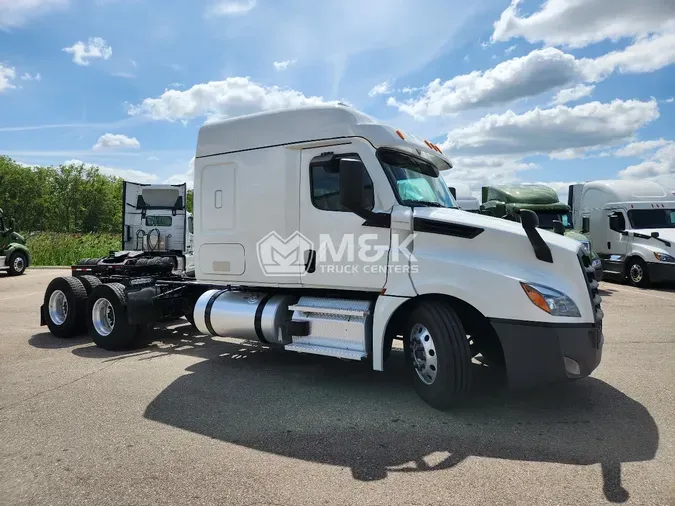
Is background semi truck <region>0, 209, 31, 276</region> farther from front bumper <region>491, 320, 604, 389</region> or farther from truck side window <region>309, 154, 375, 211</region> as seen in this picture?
front bumper <region>491, 320, 604, 389</region>

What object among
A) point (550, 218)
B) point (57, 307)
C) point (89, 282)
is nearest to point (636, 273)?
point (550, 218)

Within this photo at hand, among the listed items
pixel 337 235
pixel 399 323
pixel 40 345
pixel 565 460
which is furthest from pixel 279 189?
pixel 40 345

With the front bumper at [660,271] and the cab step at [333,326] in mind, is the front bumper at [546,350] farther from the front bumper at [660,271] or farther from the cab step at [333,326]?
the front bumper at [660,271]

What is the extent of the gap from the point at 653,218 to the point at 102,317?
50.8 feet

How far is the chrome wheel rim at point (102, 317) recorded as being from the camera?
24.2 ft

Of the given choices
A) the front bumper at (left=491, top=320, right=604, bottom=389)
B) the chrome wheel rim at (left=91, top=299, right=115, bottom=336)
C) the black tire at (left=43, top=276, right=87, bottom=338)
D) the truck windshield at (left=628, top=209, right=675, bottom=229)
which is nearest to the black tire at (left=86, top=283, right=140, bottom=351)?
the chrome wheel rim at (left=91, top=299, right=115, bottom=336)

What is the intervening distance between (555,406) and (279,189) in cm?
361

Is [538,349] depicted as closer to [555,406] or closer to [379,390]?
[555,406]

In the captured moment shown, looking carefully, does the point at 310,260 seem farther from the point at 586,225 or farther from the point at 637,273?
the point at 586,225

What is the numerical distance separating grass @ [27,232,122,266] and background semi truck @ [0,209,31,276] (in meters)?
4.05

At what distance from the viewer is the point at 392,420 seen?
4344 millimetres

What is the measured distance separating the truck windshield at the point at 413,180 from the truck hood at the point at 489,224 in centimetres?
23

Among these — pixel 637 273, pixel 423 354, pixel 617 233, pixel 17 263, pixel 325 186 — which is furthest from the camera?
pixel 17 263

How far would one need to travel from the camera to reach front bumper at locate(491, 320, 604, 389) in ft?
13.4
